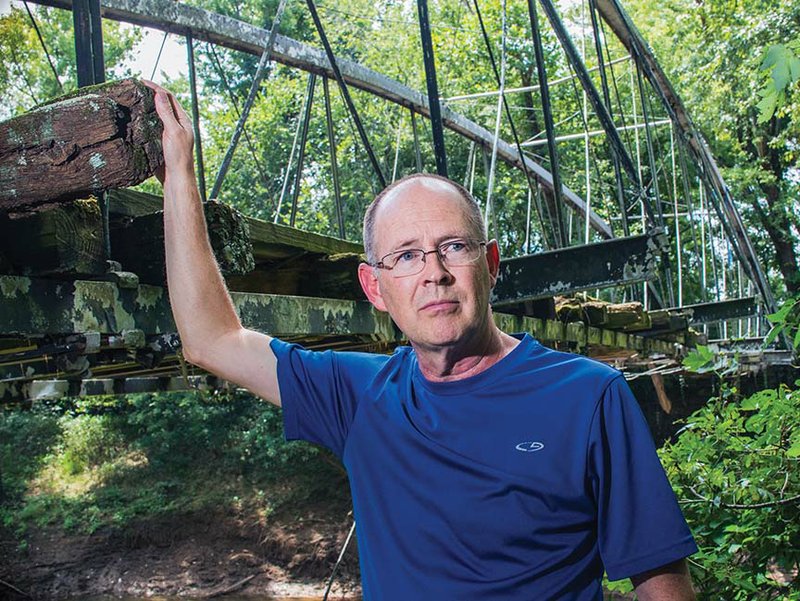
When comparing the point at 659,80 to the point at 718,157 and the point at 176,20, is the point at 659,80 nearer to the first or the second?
the point at 176,20

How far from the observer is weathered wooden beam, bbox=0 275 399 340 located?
7.02ft

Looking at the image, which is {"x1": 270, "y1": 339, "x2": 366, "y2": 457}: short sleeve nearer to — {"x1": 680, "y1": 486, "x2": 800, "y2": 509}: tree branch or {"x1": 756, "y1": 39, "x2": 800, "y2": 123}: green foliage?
{"x1": 756, "y1": 39, "x2": 800, "y2": 123}: green foliage

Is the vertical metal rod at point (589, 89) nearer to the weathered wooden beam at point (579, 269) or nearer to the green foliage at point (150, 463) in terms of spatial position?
the weathered wooden beam at point (579, 269)

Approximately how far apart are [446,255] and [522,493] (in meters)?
0.42

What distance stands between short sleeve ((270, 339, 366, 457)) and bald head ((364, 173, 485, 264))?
23cm

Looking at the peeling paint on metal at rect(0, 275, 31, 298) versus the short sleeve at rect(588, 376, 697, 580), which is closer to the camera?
the short sleeve at rect(588, 376, 697, 580)

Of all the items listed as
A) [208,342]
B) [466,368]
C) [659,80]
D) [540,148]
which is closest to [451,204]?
[466,368]

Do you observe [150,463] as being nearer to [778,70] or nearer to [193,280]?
[193,280]

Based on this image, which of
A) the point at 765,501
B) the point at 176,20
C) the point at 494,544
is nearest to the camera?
the point at 494,544

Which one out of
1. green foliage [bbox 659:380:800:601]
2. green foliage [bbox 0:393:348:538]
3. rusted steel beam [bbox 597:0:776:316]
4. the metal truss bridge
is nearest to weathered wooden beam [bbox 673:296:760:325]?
the metal truss bridge

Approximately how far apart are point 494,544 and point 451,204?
0.58m

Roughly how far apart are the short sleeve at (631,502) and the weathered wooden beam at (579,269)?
A: 3.16m

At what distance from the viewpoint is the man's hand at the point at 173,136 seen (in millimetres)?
1623

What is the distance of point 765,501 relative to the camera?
301cm
